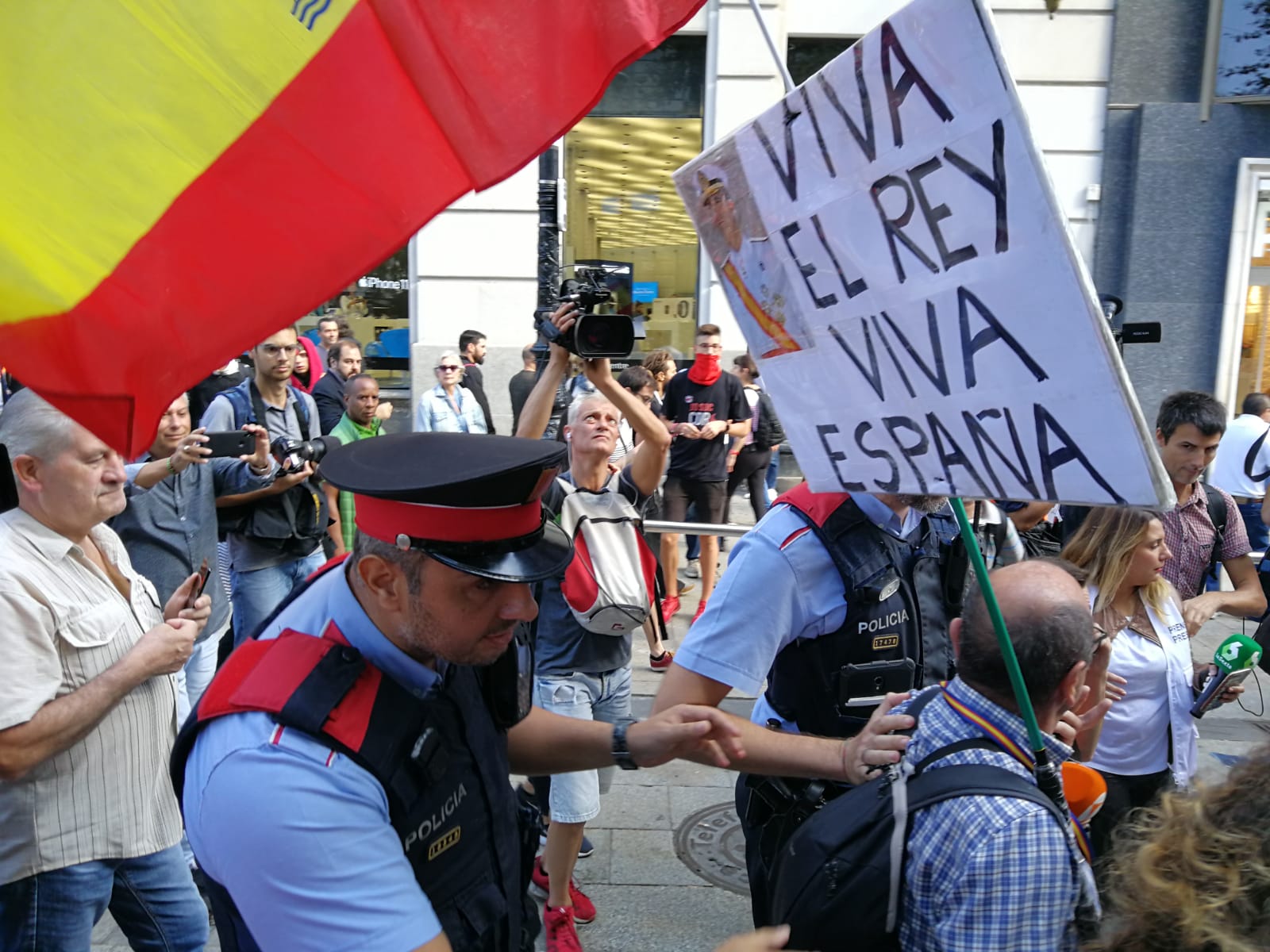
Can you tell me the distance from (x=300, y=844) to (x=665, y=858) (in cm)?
300

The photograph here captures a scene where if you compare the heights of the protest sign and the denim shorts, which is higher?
the protest sign

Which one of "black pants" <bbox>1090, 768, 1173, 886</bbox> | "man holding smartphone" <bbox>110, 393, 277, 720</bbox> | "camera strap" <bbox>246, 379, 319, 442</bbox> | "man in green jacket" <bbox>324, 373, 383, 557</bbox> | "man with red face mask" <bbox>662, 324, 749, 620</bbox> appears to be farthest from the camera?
"man with red face mask" <bbox>662, 324, 749, 620</bbox>

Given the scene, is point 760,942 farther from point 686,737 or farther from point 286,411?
point 286,411

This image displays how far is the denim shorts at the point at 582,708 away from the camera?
355 centimetres

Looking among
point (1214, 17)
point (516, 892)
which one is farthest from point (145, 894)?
point (1214, 17)

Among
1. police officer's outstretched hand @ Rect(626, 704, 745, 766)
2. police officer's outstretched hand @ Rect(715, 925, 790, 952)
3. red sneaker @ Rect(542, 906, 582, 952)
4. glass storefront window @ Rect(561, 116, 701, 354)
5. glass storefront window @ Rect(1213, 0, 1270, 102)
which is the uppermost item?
glass storefront window @ Rect(1213, 0, 1270, 102)

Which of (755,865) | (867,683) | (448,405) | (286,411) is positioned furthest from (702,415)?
(867,683)

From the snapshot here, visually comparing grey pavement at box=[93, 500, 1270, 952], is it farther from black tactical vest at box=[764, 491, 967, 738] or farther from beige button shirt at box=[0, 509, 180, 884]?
beige button shirt at box=[0, 509, 180, 884]

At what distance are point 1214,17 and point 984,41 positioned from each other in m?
11.4

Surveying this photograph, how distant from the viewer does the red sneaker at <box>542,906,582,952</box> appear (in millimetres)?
3479

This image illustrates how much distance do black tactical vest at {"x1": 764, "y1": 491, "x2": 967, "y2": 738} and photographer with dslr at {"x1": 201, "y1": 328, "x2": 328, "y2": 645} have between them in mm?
2951

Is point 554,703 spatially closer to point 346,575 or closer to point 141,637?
point 141,637

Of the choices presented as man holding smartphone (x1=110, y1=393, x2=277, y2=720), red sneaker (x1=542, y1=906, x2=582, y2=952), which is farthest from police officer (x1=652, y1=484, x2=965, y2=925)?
man holding smartphone (x1=110, y1=393, x2=277, y2=720)

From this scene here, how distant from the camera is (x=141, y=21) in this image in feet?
5.26
